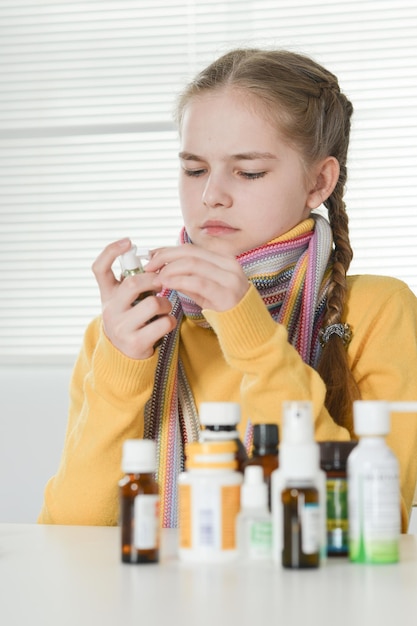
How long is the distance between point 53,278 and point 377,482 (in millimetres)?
2148

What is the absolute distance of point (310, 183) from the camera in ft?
5.74

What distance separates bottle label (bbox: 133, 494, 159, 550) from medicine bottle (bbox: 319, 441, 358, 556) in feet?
0.52

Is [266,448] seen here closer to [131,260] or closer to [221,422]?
[221,422]

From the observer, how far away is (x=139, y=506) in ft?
3.04

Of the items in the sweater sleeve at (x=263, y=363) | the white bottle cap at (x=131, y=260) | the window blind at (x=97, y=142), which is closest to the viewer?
the sweater sleeve at (x=263, y=363)

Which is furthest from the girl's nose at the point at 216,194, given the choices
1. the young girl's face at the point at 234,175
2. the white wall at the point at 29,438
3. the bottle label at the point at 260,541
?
the white wall at the point at 29,438

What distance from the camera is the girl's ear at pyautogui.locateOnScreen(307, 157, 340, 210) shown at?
5.79ft

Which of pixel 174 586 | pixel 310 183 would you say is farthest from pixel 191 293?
pixel 174 586

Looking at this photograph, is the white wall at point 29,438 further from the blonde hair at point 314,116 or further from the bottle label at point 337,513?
the bottle label at point 337,513

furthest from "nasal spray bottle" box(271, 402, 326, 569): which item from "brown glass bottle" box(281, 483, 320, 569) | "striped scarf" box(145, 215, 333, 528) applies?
"striped scarf" box(145, 215, 333, 528)

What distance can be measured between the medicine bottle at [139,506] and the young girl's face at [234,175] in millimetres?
728

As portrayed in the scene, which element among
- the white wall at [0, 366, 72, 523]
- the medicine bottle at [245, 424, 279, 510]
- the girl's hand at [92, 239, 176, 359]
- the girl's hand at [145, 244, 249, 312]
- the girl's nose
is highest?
the girl's nose

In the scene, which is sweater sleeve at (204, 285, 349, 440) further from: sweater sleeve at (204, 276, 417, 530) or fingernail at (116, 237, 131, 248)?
fingernail at (116, 237, 131, 248)

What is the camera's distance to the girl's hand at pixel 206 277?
4.51 ft
